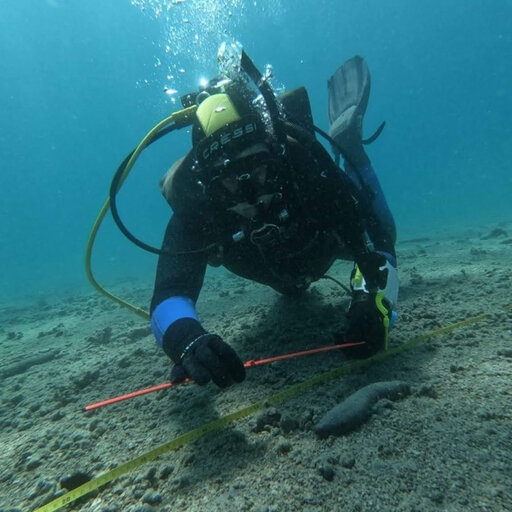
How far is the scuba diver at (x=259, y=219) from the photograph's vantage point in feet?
9.29

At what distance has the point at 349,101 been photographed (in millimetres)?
6840

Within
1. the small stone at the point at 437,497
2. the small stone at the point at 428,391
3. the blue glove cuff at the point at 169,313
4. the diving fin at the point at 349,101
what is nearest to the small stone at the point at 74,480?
the blue glove cuff at the point at 169,313

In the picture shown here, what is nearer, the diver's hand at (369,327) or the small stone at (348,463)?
the small stone at (348,463)

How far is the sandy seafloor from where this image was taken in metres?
1.46

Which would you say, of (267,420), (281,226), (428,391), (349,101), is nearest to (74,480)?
(267,420)

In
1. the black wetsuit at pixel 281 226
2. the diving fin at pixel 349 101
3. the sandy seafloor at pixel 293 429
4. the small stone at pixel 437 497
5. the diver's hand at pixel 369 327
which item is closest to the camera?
the small stone at pixel 437 497

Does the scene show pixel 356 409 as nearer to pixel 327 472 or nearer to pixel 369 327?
pixel 327 472

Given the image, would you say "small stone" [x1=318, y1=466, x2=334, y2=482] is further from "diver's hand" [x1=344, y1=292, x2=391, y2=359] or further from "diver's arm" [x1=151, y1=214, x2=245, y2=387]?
"diver's hand" [x1=344, y1=292, x2=391, y2=359]

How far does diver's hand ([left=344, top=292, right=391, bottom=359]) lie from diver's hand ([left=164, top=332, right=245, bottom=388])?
1.00 m

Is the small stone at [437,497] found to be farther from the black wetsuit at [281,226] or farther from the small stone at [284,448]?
the black wetsuit at [281,226]

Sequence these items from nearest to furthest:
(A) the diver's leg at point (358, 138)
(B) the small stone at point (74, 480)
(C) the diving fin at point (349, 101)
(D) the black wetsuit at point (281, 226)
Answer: (B) the small stone at point (74, 480)
(D) the black wetsuit at point (281, 226)
(A) the diver's leg at point (358, 138)
(C) the diving fin at point (349, 101)

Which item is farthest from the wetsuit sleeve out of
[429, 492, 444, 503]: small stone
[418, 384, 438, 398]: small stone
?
[429, 492, 444, 503]: small stone

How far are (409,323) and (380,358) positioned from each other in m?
0.94

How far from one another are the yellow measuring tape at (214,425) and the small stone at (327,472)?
0.72 metres
